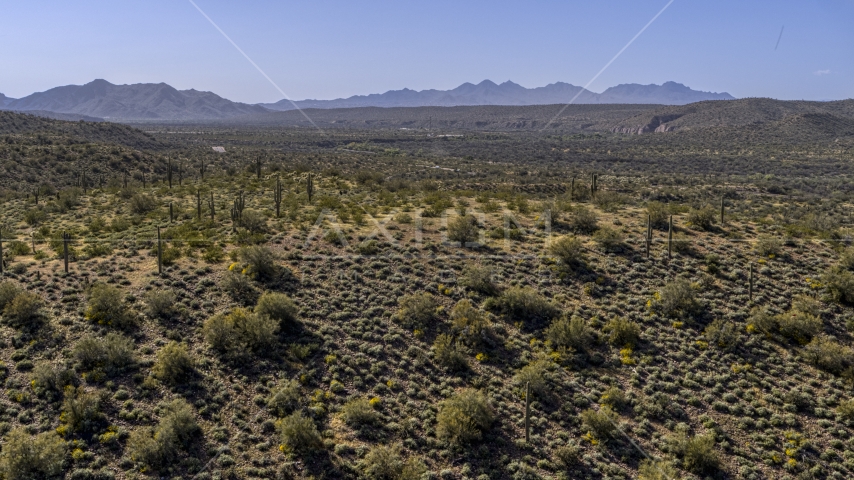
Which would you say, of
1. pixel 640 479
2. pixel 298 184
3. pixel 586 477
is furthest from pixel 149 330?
pixel 298 184

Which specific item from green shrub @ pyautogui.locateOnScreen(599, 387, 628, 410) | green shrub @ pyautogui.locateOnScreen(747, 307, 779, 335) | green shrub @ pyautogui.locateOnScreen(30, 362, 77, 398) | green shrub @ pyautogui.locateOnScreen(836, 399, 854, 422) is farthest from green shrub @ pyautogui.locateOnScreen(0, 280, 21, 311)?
green shrub @ pyautogui.locateOnScreen(836, 399, 854, 422)

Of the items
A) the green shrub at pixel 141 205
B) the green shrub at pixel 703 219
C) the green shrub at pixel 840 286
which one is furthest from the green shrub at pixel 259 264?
the green shrub at pixel 840 286

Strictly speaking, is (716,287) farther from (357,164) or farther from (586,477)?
(357,164)

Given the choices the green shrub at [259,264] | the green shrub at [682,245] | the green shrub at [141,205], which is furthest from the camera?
the green shrub at [141,205]

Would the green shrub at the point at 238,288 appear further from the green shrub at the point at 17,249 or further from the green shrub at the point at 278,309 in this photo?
the green shrub at the point at 17,249

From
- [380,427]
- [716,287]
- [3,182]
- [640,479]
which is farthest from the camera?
[3,182]

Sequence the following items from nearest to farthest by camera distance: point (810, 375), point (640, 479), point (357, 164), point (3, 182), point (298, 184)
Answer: point (640, 479), point (810, 375), point (298, 184), point (3, 182), point (357, 164)

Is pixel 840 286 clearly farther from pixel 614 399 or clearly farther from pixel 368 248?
pixel 368 248
